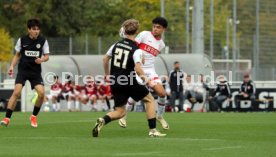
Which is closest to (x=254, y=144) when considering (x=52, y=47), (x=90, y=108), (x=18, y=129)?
(x=18, y=129)

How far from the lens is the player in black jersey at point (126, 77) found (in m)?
16.4

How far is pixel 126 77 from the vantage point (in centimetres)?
1670

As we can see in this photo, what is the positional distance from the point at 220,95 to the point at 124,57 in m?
22.6

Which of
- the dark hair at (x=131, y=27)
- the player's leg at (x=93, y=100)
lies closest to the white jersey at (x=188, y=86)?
the player's leg at (x=93, y=100)

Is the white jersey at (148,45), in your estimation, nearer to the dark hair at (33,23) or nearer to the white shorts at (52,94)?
the dark hair at (33,23)

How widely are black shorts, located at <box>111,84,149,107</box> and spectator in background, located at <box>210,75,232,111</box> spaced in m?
22.2

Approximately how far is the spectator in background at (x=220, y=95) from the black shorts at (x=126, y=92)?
22191 mm

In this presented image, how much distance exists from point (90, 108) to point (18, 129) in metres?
23.3

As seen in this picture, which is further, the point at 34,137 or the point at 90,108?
the point at 90,108

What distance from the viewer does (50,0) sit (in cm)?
6762

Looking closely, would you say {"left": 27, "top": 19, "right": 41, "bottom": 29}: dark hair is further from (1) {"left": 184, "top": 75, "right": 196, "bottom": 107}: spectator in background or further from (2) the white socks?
(1) {"left": 184, "top": 75, "right": 196, "bottom": 107}: spectator in background

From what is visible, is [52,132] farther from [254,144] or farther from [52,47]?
[52,47]

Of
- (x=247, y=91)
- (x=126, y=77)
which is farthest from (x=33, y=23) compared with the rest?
(x=247, y=91)

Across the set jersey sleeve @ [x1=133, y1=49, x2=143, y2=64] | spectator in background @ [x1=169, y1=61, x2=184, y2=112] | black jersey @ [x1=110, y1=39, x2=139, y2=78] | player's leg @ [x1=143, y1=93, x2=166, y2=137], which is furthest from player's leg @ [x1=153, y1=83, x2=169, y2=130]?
spectator in background @ [x1=169, y1=61, x2=184, y2=112]
